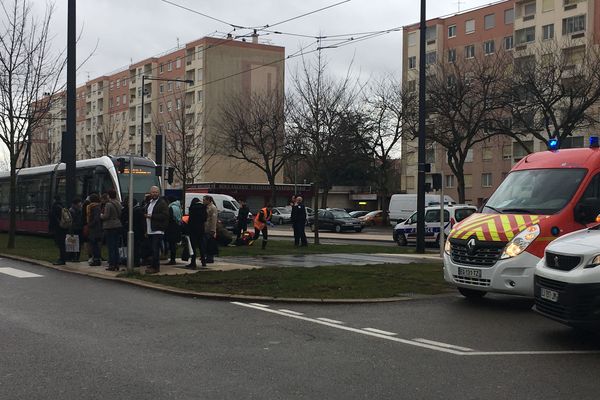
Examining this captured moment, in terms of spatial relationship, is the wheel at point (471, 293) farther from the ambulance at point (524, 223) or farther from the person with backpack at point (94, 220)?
the person with backpack at point (94, 220)

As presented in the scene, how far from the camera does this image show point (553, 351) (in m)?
6.95

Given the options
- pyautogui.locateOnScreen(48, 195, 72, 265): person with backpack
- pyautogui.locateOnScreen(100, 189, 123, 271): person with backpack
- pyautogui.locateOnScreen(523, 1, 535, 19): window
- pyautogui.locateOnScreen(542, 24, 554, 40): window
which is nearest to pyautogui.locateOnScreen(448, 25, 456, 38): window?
pyautogui.locateOnScreen(523, 1, 535, 19): window

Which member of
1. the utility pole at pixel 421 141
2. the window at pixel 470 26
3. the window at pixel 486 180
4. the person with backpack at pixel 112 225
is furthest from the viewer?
the window at pixel 470 26

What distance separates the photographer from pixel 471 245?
9664mm

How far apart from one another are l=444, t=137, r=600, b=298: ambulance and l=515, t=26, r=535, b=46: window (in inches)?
2324

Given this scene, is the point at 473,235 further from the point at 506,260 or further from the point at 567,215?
the point at 567,215

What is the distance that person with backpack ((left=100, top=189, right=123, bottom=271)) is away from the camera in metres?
14.0

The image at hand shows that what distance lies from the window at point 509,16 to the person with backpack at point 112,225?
→ 200 feet

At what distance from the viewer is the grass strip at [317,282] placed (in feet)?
36.0

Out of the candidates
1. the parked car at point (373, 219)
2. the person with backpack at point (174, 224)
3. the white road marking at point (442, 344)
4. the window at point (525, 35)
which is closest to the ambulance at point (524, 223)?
the white road marking at point (442, 344)

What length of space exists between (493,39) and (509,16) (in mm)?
2701

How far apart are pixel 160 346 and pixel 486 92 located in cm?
3387

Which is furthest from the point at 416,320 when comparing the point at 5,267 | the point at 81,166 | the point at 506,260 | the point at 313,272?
the point at 81,166

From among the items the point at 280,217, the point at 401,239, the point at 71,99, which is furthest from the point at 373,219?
the point at 71,99
